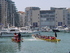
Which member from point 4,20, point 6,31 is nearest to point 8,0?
point 4,20

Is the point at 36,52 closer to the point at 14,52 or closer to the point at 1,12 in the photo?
the point at 14,52

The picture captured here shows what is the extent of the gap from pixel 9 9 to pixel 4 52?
139171mm

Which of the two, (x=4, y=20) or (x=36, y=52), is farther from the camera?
(x=4, y=20)

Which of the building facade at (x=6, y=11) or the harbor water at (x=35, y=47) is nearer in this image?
the harbor water at (x=35, y=47)

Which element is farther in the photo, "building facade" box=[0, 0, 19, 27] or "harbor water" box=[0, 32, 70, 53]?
"building facade" box=[0, 0, 19, 27]

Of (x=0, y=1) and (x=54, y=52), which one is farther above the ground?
(x=0, y=1)

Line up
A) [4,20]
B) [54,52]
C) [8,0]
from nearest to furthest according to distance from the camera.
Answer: [54,52]
[4,20]
[8,0]

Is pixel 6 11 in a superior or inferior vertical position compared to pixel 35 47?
superior

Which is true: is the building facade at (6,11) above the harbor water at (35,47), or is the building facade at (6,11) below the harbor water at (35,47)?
above

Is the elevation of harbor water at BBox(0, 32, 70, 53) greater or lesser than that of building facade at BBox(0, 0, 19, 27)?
lesser

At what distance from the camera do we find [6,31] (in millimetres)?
92562

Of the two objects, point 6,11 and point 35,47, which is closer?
point 35,47

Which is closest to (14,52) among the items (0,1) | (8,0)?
(0,1)

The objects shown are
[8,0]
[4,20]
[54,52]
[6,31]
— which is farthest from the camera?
[8,0]
